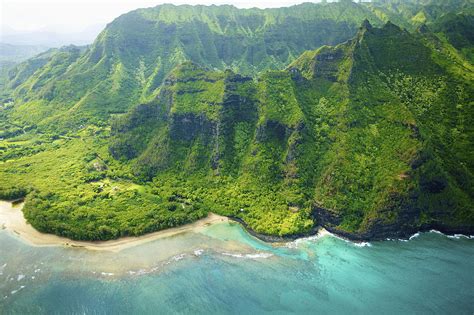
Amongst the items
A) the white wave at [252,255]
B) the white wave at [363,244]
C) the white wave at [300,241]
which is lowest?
the white wave at [252,255]

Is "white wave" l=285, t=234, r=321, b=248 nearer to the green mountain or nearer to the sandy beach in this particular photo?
the green mountain

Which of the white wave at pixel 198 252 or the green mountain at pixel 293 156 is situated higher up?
the green mountain at pixel 293 156

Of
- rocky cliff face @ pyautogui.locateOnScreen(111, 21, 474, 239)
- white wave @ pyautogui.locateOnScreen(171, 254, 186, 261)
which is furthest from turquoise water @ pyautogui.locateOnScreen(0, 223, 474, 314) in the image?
rocky cliff face @ pyautogui.locateOnScreen(111, 21, 474, 239)

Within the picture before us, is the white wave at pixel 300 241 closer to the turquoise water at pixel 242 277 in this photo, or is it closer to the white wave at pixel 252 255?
the turquoise water at pixel 242 277

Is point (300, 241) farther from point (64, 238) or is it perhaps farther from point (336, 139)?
point (64, 238)

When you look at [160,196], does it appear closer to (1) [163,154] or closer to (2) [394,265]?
(1) [163,154]

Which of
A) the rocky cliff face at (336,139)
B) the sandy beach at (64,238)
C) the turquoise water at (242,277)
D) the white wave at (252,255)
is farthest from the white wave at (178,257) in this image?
the rocky cliff face at (336,139)

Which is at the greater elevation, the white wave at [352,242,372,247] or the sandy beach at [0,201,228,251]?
the white wave at [352,242,372,247]
